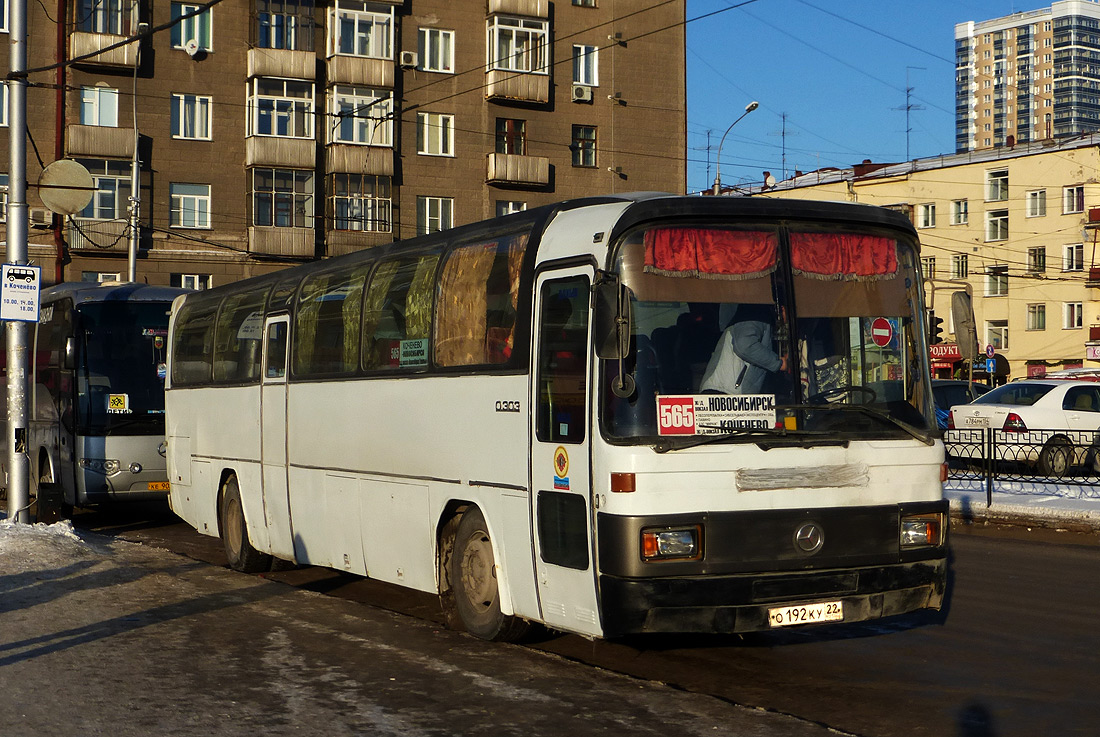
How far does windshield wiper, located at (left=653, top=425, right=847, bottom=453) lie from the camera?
760cm

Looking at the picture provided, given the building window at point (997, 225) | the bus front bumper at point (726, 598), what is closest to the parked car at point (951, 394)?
the bus front bumper at point (726, 598)

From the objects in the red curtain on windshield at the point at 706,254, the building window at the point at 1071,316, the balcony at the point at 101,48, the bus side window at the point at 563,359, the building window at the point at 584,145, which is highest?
the balcony at the point at 101,48

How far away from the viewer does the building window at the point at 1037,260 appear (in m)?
69.8

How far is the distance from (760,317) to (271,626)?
430 centimetres

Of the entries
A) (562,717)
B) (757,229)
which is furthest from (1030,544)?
(562,717)

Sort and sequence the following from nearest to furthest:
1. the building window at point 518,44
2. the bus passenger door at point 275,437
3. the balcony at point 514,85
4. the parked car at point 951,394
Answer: the bus passenger door at point 275,437
the parked car at point 951,394
the balcony at point 514,85
the building window at point 518,44

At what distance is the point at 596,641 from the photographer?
9.53 meters

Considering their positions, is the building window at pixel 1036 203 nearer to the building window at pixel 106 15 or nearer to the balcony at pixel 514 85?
the balcony at pixel 514 85

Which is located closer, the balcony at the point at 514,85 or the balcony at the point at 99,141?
the balcony at the point at 99,141

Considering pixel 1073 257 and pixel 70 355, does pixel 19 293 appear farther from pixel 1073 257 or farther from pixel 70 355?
pixel 1073 257

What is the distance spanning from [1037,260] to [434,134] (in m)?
34.3

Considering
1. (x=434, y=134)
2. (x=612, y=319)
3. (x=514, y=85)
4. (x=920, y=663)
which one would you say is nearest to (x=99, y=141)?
(x=434, y=134)

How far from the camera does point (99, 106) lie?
154 feet

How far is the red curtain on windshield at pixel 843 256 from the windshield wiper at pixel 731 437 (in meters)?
0.97
